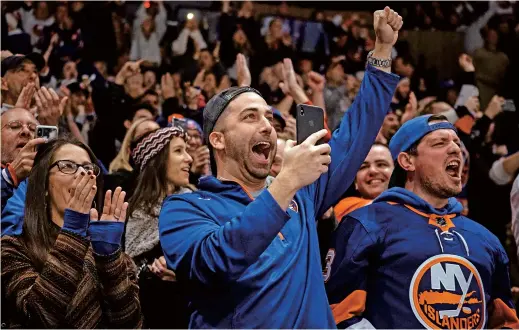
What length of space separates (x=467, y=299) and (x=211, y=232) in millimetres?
1322

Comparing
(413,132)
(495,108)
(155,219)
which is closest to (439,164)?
(413,132)

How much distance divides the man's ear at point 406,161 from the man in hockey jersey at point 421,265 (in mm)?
88

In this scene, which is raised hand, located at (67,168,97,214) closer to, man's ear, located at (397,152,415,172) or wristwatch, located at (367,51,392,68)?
wristwatch, located at (367,51,392,68)

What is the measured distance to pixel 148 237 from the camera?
4375 millimetres

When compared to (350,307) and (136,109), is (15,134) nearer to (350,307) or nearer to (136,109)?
(350,307)

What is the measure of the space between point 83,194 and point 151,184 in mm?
1457

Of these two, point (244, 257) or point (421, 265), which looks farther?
point (421, 265)

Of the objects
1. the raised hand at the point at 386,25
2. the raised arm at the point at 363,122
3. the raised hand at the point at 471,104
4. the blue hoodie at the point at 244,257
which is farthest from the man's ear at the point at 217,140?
the raised hand at the point at 471,104

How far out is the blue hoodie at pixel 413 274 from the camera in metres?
3.40

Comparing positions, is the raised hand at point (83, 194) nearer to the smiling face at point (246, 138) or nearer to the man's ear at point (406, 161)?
the smiling face at point (246, 138)

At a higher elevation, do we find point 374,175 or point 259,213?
point 259,213

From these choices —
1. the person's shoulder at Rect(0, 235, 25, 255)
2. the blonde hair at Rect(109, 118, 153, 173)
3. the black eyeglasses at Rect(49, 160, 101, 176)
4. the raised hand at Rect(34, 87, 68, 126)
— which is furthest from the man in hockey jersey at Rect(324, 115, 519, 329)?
the blonde hair at Rect(109, 118, 153, 173)

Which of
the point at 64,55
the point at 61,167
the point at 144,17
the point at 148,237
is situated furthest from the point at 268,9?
the point at 61,167

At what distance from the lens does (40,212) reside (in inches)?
133
